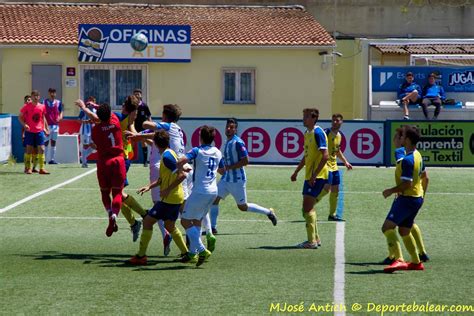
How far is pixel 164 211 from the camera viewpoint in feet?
42.2

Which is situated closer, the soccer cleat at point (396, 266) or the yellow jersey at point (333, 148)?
the soccer cleat at point (396, 266)

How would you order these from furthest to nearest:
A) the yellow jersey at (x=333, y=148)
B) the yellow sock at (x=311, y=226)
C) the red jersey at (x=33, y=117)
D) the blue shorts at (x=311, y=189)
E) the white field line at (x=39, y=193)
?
the red jersey at (x=33, y=117) < the white field line at (x=39, y=193) < the yellow jersey at (x=333, y=148) < the blue shorts at (x=311, y=189) < the yellow sock at (x=311, y=226)

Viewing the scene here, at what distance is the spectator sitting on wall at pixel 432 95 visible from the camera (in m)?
35.2

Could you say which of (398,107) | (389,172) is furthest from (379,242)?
(398,107)

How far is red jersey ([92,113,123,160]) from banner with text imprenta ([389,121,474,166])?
15950 mm

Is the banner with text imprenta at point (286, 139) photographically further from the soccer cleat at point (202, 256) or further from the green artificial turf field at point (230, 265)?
the soccer cleat at point (202, 256)

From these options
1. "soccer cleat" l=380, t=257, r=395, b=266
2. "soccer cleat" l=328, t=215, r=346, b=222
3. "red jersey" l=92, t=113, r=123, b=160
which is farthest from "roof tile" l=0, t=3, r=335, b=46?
"soccer cleat" l=380, t=257, r=395, b=266

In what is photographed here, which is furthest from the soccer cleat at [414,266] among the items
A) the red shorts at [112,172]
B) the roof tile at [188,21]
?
the roof tile at [188,21]

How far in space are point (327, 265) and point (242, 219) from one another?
5.29 meters

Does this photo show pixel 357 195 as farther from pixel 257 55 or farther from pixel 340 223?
pixel 257 55

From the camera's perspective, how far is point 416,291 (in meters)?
11.2

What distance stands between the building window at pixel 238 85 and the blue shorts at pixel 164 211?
2556 centimetres

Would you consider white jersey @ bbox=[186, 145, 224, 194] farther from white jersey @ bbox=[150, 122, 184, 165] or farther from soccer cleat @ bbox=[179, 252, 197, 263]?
white jersey @ bbox=[150, 122, 184, 165]

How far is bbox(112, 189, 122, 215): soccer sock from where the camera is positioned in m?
14.0
